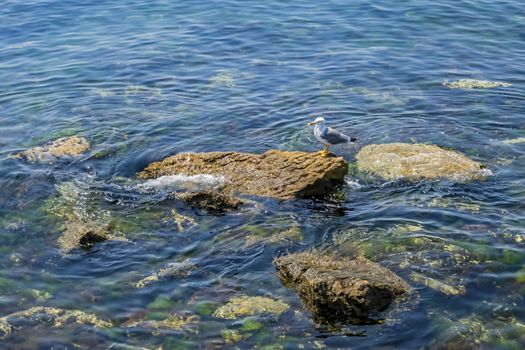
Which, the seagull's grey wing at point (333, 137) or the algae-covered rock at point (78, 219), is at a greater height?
the seagull's grey wing at point (333, 137)

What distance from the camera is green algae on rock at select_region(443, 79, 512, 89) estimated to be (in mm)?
20947

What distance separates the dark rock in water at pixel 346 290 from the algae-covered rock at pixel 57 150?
317 inches

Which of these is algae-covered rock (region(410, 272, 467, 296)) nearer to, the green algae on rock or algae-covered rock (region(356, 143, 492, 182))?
algae-covered rock (region(356, 143, 492, 182))

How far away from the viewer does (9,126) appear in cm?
1936

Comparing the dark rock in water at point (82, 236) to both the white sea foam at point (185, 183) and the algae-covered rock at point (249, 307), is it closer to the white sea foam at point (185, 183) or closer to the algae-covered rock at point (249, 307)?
the white sea foam at point (185, 183)

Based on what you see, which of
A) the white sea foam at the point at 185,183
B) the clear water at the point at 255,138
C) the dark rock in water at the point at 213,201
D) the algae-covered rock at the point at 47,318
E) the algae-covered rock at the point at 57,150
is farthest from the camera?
the algae-covered rock at the point at 57,150

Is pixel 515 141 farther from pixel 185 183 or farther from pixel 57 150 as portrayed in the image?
pixel 57 150

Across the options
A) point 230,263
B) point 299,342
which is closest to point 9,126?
point 230,263

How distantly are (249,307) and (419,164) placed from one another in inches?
248

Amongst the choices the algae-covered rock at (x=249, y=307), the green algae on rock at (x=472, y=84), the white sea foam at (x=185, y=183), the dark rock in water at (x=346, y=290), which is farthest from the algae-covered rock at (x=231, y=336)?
the green algae on rock at (x=472, y=84)

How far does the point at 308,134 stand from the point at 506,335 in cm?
887

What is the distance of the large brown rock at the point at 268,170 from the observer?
577 inches

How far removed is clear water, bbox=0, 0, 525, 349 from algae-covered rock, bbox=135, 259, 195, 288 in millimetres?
160

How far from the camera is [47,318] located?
11.4 m
